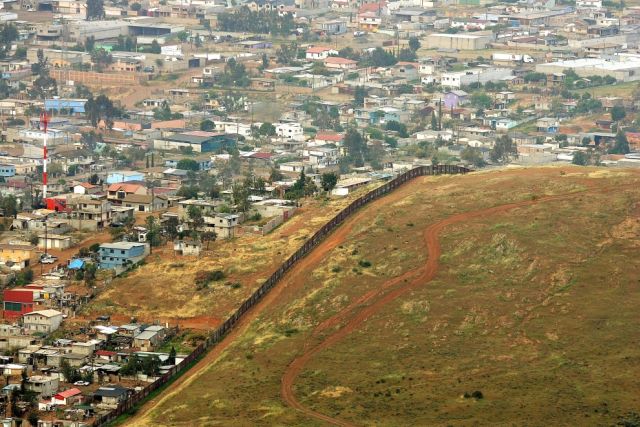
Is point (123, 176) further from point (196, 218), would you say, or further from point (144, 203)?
point (196, 218)

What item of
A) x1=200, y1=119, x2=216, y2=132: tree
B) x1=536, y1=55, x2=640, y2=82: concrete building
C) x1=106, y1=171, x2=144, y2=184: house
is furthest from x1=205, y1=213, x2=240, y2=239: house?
x1=536, y1=55, x2=640, y2=82: concrete building

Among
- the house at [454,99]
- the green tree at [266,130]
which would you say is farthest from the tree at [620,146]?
the green tree at [266,130]

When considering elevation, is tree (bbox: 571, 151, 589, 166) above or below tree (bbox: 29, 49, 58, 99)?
above

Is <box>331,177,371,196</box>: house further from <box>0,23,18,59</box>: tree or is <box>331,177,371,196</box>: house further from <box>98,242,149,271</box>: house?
<box>0,23,18,59</box>: tree

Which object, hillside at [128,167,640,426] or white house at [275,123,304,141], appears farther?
white house at [275,123,304,141]

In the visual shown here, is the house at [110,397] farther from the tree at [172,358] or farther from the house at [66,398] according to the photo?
the tree at [172,358]

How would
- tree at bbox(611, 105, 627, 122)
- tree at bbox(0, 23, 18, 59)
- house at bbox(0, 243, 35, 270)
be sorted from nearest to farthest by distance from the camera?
house at bbox(0, 243, 35, 270) → tree at bbox(611, 105, 627, 122) → tree at bbox(0, 23, 18, 59)
